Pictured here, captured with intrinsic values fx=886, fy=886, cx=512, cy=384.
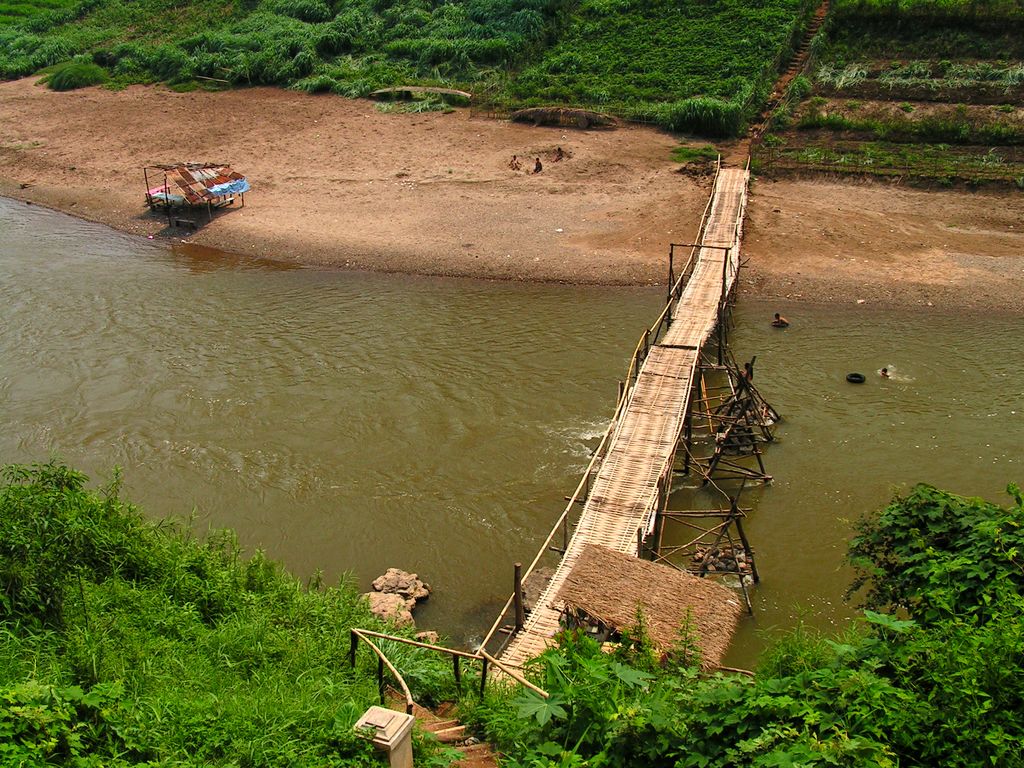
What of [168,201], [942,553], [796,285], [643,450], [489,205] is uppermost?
[168,201]

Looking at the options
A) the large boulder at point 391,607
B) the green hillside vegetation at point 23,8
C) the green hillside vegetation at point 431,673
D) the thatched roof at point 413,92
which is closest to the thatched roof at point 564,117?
the thatched roof at point 413,92

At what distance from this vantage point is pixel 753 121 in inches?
1316

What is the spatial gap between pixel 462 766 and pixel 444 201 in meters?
23.5

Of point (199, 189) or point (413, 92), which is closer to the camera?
point (199, 189)

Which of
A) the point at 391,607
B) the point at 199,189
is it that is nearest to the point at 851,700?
the point at 391,607

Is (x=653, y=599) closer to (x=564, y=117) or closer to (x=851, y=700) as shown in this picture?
(x=851, y=700)

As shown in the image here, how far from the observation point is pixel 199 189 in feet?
96.0

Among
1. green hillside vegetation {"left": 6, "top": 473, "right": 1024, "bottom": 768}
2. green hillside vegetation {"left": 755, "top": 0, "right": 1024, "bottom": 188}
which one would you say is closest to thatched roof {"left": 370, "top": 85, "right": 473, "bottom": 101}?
green hillside vegetation {"left": 755, "top": 0, "right": 1024, "bottom": 188}

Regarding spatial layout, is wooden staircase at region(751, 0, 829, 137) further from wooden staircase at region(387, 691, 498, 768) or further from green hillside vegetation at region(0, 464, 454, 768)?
wooden staircase at region(387, 691, 498, 768)

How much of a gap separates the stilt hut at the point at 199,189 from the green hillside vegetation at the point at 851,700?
81.3 feet

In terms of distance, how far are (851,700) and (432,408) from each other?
1302 cm

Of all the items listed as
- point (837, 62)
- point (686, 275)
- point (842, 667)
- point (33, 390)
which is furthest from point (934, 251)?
point (33, 390)

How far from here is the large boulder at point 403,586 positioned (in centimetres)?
1363

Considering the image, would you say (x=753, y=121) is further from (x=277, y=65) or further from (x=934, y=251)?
(x=277, y=65)
